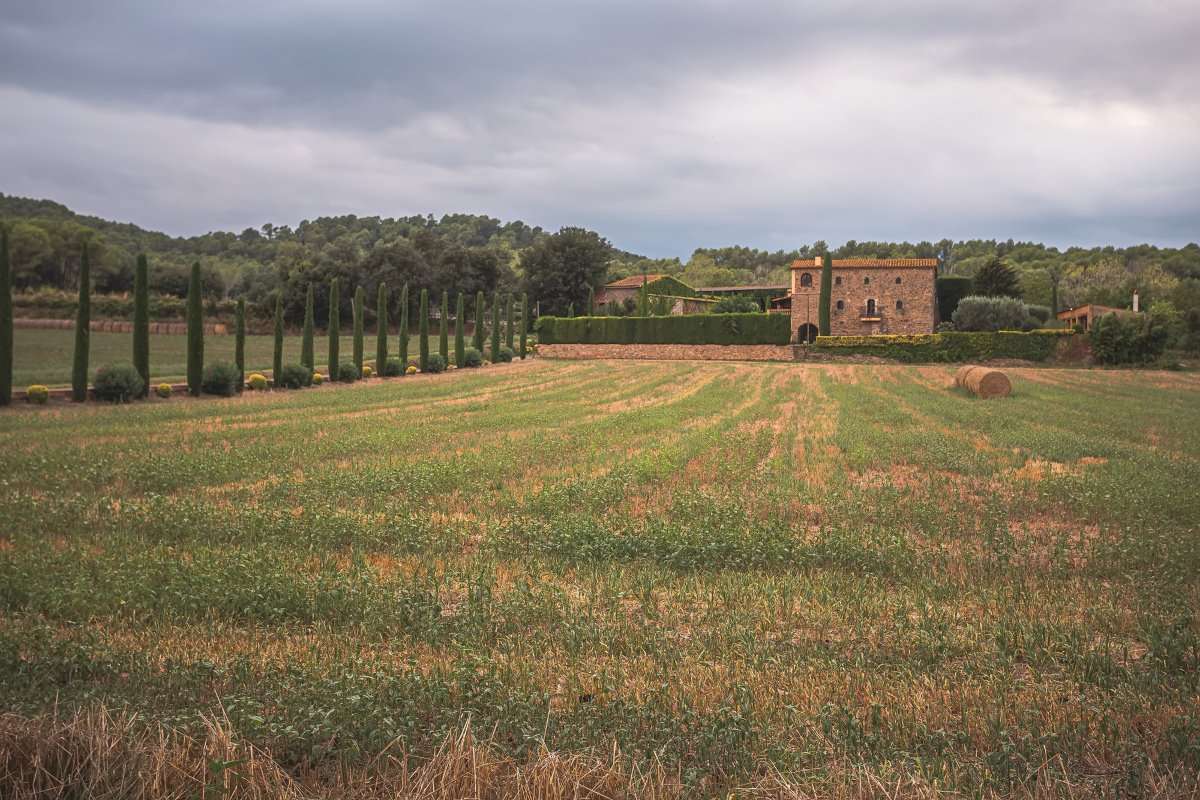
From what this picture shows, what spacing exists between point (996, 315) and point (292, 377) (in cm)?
5053

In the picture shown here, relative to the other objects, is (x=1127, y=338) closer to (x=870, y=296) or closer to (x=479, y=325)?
(x=870, y=296)

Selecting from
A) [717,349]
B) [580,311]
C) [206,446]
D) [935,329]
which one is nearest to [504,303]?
[580,311]

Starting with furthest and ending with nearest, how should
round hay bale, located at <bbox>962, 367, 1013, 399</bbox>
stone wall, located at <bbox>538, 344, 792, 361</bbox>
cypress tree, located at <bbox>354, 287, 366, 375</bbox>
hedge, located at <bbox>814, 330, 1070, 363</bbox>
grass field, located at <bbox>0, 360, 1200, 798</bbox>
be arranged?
stone wall, located at <bbox>538, 344, 792, 361</bbox>, hedge, located at <bbox>814, 330, 1070, 363</bbox>, cypress tree, located at <bbox>354, 287, 366, 375</bbox>, round hay bale, located at <bbox>962, 367, 1013, 399</bbox>, grass field, located at <bbox>0, 360, 1200, 798</bbox>

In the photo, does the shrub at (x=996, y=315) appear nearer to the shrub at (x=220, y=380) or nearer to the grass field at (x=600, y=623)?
the grass field at (x=600, y=623)

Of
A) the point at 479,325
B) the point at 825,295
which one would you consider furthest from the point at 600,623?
the point at 825,295

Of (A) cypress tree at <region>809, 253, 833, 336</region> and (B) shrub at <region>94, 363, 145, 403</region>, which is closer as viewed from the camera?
(B) shrub at <region>94, 363, 145, 403</region>

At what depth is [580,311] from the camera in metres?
90.7

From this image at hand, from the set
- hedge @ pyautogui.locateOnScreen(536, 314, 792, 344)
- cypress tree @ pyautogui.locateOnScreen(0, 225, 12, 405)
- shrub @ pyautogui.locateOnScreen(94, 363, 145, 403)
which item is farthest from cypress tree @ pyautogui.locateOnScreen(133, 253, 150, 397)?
hedge @ pyautogui.locateOnScreen(536, 314, 792, 344)

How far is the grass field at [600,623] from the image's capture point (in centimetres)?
354

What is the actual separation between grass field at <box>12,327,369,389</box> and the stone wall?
45.2 feet

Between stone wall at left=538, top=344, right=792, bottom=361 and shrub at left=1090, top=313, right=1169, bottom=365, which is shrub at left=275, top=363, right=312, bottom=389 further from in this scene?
shrub at left=1090, top=313, right=1169, bottom=365

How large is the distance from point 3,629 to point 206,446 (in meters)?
10.6

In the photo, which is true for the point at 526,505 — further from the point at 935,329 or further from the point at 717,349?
the point at 935,329

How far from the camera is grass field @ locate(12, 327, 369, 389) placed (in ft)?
109
